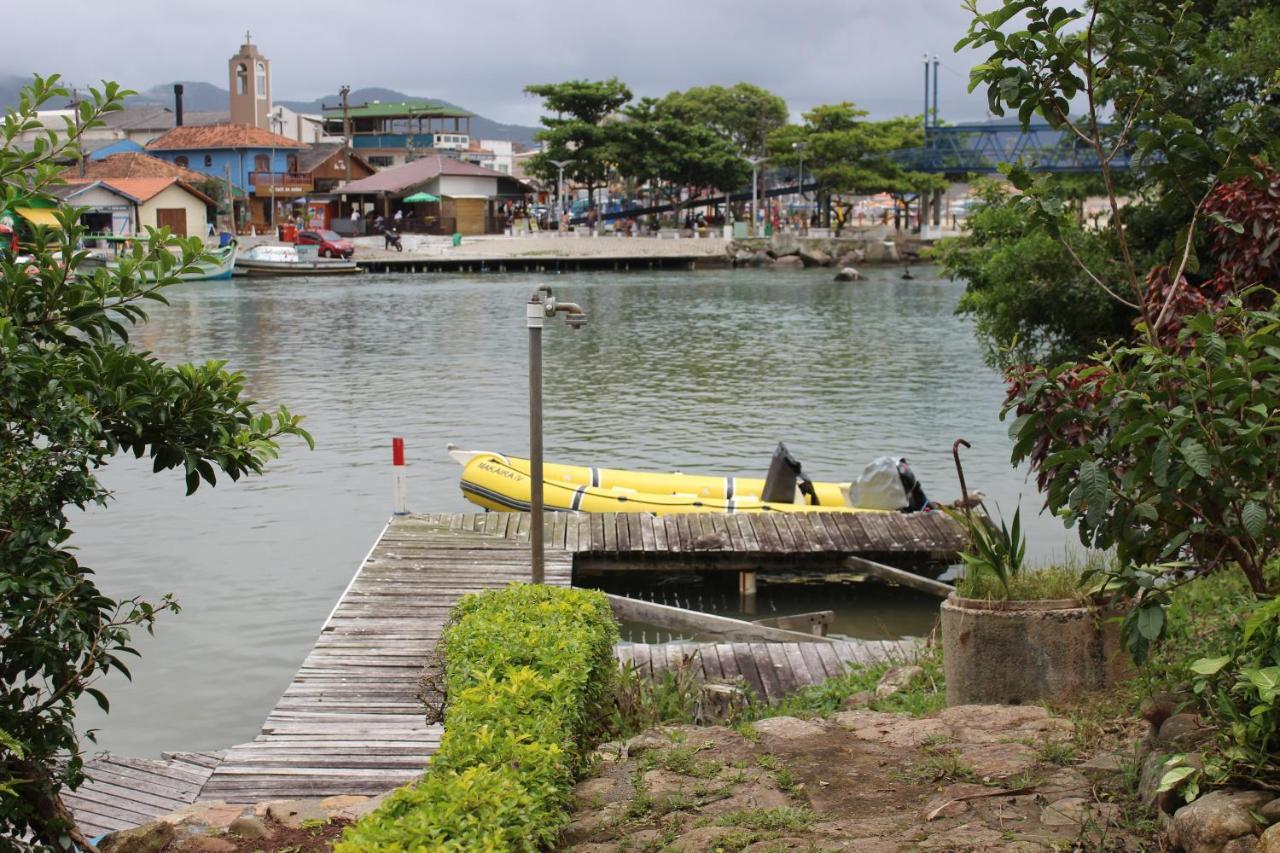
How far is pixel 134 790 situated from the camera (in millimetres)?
7473

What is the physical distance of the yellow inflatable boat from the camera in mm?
15391

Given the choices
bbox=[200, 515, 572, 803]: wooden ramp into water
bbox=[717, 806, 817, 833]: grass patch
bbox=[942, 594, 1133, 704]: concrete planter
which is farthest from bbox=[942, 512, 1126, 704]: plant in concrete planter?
bbox=[200, 515, 572, 803]: wooden ramp into water

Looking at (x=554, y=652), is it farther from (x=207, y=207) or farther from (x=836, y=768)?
(x=207, y=207)

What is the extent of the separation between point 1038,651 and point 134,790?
4.85m

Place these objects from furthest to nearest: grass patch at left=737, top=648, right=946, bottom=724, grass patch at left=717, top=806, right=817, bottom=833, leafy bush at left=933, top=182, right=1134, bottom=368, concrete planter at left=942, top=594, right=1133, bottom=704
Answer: leafy bush at left=933, top=182, right=1134, bottom=368 → grass patch at left=737, top=648, right=946, bottom=724 → concrete planter at left=942, top=594, right=1133, bottom=704 → grass patch at left=717, top=806, right=817, bottom=833

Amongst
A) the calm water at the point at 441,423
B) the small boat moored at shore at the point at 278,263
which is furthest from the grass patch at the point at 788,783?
the small boat moored at shore at the point at 278,263

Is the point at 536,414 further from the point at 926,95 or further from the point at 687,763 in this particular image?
the point at 926,95

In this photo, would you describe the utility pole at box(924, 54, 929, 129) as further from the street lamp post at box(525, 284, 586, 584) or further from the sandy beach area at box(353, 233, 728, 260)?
the street lamp post at box(525, 284, 586, 584)

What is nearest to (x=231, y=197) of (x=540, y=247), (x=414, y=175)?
(x=414, y=175)

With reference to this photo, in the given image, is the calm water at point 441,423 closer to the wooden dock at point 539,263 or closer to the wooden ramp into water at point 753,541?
the wooden ramp into water at point 753,541

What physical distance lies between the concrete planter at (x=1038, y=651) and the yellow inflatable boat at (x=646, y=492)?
27.6 feet

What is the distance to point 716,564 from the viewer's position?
1408 cm

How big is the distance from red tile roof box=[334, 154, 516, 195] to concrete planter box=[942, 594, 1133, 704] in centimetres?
7660

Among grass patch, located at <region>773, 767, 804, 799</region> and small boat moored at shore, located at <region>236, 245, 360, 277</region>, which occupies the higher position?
small boat moored at shore, located at <region>236, 245, 360, 277</region>
